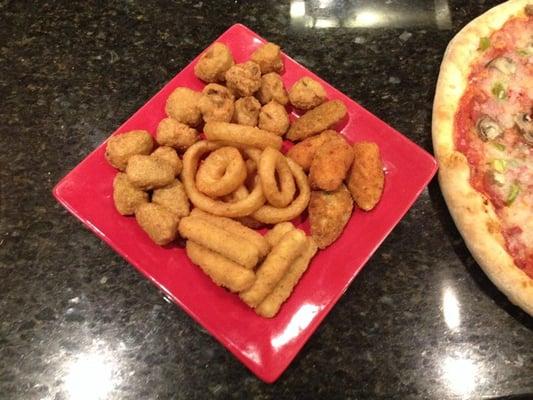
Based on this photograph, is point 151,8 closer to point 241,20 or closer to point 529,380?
point 241,20

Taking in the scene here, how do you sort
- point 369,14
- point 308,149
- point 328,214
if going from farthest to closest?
point 369,14, point 308,149, point 328,214

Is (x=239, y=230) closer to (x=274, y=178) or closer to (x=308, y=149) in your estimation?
(x=274, y=178)

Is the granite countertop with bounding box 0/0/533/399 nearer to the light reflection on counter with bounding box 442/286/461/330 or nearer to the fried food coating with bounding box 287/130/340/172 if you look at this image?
the light reflection on counter with bounding box 442/286/461/330

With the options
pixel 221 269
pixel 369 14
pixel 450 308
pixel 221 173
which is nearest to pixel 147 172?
pixel 221 173

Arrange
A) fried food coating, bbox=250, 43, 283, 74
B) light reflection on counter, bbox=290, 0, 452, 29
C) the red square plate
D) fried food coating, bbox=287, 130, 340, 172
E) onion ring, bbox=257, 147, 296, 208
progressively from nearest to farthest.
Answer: the red square plate → onion ring, bbox=257, 147, 296, 208 → fried food coating, bbox=287, 130, 340, 172 → fried food coating, bbox=250, 43, 283, 74 → light reflection on counter, bbox=290, 0, 452, 29

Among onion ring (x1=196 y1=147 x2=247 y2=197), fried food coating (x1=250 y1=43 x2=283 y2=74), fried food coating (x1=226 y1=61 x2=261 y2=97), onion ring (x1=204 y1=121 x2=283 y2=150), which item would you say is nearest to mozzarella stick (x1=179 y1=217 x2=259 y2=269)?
onion ring (x1=196 y1=147 x2=247 y2=197)

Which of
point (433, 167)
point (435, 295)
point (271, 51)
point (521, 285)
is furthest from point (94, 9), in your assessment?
point (521, 285)
